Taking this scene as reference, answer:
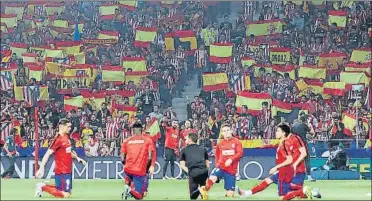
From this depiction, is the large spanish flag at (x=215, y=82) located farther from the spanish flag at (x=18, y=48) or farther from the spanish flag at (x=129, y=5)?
the spanish flag at (x=18, y=48)

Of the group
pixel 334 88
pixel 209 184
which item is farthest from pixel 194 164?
pixel 334 88

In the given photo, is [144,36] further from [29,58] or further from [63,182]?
[63,182]

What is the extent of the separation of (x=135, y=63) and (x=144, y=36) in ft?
7.25

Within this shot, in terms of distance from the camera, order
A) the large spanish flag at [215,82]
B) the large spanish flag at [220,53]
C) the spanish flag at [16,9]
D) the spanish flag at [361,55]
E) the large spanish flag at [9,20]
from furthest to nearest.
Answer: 1. the spanish flag at [16,9]
2. the large spanish flag at [9,20]
3. the large spanish flag at [220,53]
4. the spanish flag at [361,55]
5. the large spanish flag at [215,82]

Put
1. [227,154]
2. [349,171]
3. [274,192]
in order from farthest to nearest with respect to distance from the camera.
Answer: [349,171] → [274,192] → [227,154]

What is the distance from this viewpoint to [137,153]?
2262 centimetres

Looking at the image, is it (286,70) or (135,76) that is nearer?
(286,70)

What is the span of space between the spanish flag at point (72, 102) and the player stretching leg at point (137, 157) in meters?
17.0

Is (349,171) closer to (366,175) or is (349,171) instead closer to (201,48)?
(366,175)

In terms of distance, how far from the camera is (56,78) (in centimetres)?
4150

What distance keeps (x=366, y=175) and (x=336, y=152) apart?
1292 millimetres

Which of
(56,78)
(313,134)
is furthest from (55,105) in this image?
(313,134)

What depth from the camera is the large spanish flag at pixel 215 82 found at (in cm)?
4038

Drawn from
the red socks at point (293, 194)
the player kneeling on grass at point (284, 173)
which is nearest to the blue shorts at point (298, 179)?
the player kneeling on grass at point (284, 173)
